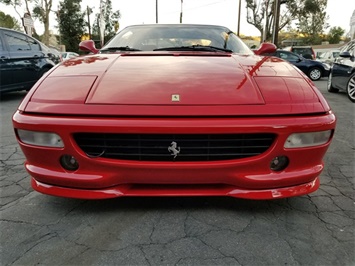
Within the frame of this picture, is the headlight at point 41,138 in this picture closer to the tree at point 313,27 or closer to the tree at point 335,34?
the tree at point 313,27

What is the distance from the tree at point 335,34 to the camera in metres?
59.5

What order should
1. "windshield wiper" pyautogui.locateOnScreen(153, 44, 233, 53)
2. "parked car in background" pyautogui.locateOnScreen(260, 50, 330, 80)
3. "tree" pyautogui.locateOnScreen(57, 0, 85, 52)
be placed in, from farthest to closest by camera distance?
1. "tree" pyautogui.locateOnScreen(57, 0, 85, 52)
2. "parked car in background" pyautogui.locateOnScreen(260, 50, 330, 80)
3. "windshield wiper" pyautogui.locateOnScreen(153, 44, 233, 53)

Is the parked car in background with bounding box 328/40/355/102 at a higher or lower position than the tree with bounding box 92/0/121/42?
lower

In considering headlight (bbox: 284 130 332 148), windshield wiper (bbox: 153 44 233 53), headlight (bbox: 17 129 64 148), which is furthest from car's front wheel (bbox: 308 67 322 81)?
headlight (bbox: 17 129 64 148)

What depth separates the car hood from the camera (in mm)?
1742

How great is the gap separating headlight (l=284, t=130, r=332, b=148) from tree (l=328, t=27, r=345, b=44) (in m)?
66.6

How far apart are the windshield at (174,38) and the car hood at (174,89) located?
0.66 m

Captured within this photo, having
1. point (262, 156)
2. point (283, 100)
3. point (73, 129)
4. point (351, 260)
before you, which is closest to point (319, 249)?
point (351, 260)

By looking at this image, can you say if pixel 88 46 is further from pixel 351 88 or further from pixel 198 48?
pixel 351 88

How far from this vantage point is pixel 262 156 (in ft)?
5.73

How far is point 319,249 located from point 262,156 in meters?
0.57

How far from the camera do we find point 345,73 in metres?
7.10

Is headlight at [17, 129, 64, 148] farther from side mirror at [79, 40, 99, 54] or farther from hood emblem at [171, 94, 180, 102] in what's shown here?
side mirror at [79, 40, 99, 54]

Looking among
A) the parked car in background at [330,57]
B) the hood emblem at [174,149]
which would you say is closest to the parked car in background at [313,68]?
the parked car in background at [330,57]
